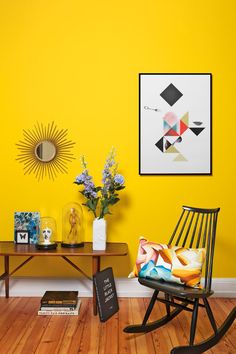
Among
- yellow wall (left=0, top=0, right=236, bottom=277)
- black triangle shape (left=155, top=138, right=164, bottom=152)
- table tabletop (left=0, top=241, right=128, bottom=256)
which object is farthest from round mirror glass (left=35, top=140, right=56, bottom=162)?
black triangle shape (left=155, top=138, right=164, bottom=152)

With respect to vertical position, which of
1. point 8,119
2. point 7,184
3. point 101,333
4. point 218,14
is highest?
point 218,14

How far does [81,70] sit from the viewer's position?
3547 millimetres

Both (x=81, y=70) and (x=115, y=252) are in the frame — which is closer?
(x=115, y=252)

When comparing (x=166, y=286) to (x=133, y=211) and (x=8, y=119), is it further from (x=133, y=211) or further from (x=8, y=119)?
(x=8, y=119)

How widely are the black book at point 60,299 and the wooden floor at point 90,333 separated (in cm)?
11

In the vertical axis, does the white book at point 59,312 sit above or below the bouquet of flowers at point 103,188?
below

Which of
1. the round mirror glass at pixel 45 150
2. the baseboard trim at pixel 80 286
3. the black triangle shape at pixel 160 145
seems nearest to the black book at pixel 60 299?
the baseboard trim at pixel 80 286

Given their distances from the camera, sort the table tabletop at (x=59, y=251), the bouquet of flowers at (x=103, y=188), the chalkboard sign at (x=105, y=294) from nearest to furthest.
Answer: the chalkboard sign at (x=105, y=294)
the table tabletop at (x=59, y=251)
the bouquet of flowers at (x=103, y=188)

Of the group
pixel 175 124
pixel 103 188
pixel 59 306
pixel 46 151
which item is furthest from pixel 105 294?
pixel 175 124

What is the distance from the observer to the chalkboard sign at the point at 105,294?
283 cm

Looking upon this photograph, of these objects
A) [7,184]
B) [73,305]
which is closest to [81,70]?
[7,184]

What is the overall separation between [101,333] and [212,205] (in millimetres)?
1471

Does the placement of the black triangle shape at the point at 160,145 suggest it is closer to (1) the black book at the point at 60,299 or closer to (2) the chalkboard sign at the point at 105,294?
(2) the chalkboard sign at the point at 105,294

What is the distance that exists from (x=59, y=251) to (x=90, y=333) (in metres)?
0.65
